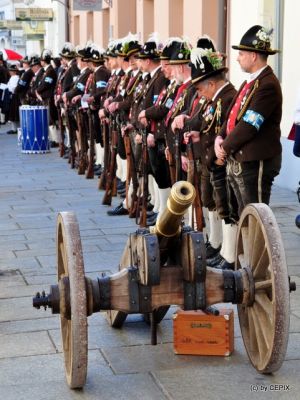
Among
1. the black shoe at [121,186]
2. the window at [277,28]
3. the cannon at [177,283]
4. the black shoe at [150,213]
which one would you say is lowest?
the black shoe at [121,186]

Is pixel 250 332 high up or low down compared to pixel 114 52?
down

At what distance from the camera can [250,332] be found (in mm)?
5027

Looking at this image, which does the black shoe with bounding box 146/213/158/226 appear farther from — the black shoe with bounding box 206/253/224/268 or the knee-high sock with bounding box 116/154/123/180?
the knee-high sock with bounding box 116/154/123/180

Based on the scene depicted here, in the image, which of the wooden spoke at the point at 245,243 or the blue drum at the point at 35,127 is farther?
the blue drum at the point at 35,127

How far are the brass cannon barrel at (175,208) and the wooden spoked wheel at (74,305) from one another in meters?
0.44

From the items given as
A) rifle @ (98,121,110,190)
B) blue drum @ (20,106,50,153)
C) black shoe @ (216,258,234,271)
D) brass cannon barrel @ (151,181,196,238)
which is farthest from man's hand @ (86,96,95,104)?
brass cannon barrel @ (151,181,196,238)

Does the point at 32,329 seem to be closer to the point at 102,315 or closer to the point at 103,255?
the point at 102,315

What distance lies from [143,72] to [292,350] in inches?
227

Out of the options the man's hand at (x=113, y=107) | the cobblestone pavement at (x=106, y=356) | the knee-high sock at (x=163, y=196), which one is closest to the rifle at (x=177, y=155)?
the cobblestone pavement at (x=106, y=356)

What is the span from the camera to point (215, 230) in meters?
8.09

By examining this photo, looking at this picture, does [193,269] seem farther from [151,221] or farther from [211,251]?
[151,221]

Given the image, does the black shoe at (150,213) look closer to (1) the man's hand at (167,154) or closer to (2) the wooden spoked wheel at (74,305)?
(1) the man's hand at (167,154)

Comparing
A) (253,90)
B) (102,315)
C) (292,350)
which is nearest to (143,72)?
(253,90)

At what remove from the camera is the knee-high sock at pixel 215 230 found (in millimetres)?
8047
